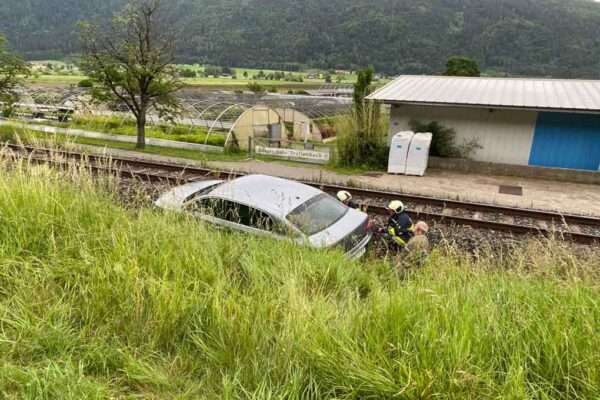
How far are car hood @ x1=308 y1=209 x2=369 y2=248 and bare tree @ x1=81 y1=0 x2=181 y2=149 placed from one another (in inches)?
625

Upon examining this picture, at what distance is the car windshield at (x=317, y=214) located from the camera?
5551mm

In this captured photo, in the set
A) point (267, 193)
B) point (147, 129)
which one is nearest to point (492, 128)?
point (267, 193)

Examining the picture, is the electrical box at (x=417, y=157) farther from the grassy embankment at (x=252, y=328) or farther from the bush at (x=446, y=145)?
the grassy embankment at (x=252, y=328)

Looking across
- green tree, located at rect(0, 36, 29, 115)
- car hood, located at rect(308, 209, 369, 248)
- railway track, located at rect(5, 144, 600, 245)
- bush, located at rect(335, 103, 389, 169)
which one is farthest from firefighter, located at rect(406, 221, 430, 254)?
green tree, located at rect(0, 36, 29, 115)

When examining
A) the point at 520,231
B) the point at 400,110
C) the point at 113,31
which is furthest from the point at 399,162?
the point at 113,31

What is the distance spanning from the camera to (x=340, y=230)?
584 centimetres

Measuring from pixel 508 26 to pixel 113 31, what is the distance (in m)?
115

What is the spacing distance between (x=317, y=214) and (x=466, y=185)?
953cm

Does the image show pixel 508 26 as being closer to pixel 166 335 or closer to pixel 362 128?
pixel 362 128

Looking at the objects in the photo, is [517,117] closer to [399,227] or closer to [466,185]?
[466,185]

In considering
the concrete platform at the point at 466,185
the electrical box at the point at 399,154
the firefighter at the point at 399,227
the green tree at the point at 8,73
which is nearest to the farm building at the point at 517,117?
the concrete platform at the point at 466,185

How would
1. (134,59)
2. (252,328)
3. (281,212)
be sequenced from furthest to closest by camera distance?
(134,59)
(281,212)
(252,328)

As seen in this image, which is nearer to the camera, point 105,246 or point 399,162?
point 105,246

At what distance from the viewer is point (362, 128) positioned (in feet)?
52.4
